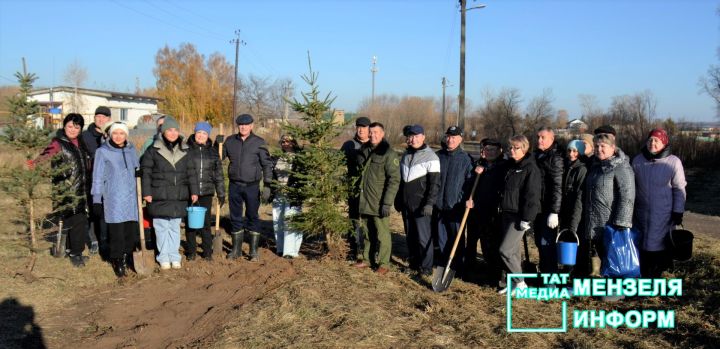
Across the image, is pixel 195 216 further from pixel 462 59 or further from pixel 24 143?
pixel 462 59

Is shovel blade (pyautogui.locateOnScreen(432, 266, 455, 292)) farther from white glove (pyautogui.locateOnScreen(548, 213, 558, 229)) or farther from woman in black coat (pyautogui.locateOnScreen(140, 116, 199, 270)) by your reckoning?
woman in black coat (pyautogui.locateOnScreen(140, 116, 199, 270))

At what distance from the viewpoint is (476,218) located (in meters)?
6.91

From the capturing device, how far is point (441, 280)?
20.9 ft

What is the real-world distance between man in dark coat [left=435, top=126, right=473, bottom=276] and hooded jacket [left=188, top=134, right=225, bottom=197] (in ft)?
10.1

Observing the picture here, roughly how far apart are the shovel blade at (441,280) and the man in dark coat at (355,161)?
1395mm

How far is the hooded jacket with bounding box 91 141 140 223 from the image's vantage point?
6.70 metres

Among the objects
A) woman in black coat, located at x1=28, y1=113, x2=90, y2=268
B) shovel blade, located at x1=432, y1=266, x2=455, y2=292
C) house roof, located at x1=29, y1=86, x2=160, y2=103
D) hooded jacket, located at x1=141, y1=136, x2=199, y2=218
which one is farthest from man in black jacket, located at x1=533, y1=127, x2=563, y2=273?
house roof, located at x1=29, y1=86, x2=160, y2=103

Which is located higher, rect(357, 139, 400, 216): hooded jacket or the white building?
the white building

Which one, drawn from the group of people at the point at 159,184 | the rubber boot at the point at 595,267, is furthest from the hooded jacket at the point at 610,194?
the group of people at the point at 159,184

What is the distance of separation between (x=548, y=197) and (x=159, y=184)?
16.1ft

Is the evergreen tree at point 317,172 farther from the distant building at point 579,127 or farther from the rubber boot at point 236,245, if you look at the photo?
the distant building at point 579,127

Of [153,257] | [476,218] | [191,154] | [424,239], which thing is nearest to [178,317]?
[153,257]

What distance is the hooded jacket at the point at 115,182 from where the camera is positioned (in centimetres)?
670

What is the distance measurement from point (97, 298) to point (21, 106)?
256 centimetres
